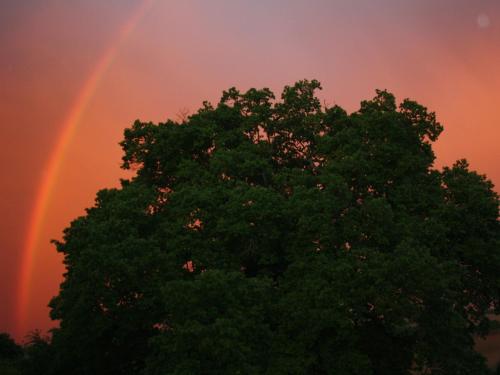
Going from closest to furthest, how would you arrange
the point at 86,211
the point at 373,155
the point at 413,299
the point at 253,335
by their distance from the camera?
1. the point at 253,335
2. the point at 413,299
3. the point at 373,155
4. the point at 86,211

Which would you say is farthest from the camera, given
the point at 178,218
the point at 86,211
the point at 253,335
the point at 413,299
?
the point at 86,211

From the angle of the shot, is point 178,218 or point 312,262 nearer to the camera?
point 312,262

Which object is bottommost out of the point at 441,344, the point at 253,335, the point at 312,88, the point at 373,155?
the point at 441,344

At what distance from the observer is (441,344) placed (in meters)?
21.6

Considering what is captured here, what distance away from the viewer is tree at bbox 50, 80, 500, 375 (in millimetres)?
18781

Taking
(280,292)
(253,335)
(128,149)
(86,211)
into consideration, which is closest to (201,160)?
(128,149)

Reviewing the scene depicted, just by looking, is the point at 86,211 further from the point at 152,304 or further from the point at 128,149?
the point at 152,304

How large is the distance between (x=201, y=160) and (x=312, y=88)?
24.4 feet

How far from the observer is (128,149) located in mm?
29406

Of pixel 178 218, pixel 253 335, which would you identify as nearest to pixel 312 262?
pixel 253 335

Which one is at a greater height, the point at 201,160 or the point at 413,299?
the point at 201,160

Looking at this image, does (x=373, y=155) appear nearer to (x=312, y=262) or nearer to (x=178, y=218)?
(x=312, y=262)

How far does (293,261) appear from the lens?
22109 millimetres

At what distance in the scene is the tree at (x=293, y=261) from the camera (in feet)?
61.6
